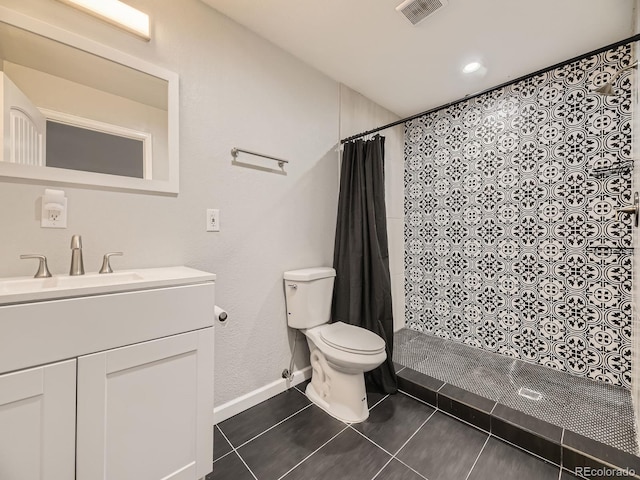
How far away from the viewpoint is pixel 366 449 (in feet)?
4.42

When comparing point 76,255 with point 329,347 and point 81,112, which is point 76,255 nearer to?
point 81,112

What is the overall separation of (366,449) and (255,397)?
729 millimetres

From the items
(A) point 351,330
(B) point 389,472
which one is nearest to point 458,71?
(A) point 351,330

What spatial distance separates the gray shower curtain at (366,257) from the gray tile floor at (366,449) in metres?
0.35

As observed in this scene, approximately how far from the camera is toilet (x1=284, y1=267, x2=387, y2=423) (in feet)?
5.03

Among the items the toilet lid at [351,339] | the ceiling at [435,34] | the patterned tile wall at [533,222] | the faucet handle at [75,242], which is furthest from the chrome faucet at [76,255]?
the patterned tile wall at [533,222]

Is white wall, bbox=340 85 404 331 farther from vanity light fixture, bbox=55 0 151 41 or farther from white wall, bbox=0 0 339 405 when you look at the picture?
vanity light fixture, bbox=55 0 151 41

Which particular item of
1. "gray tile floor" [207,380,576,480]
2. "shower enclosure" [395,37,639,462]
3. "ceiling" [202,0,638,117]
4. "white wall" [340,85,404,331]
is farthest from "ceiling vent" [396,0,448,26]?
"gray tile floor" [207,380,576,480]

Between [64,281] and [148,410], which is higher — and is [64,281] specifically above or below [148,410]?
above

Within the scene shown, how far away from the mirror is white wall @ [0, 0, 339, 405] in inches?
2.4

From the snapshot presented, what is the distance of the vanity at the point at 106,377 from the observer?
767 mm

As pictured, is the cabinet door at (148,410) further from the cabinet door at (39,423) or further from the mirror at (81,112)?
the mirror at (81,112)

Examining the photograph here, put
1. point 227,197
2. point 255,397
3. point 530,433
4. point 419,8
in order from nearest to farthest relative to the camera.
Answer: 1. point 530,433
2. point 419,8
3. point 227,197
4. point 255,397

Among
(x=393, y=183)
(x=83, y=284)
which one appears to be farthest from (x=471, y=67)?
(x=83, y=284)
